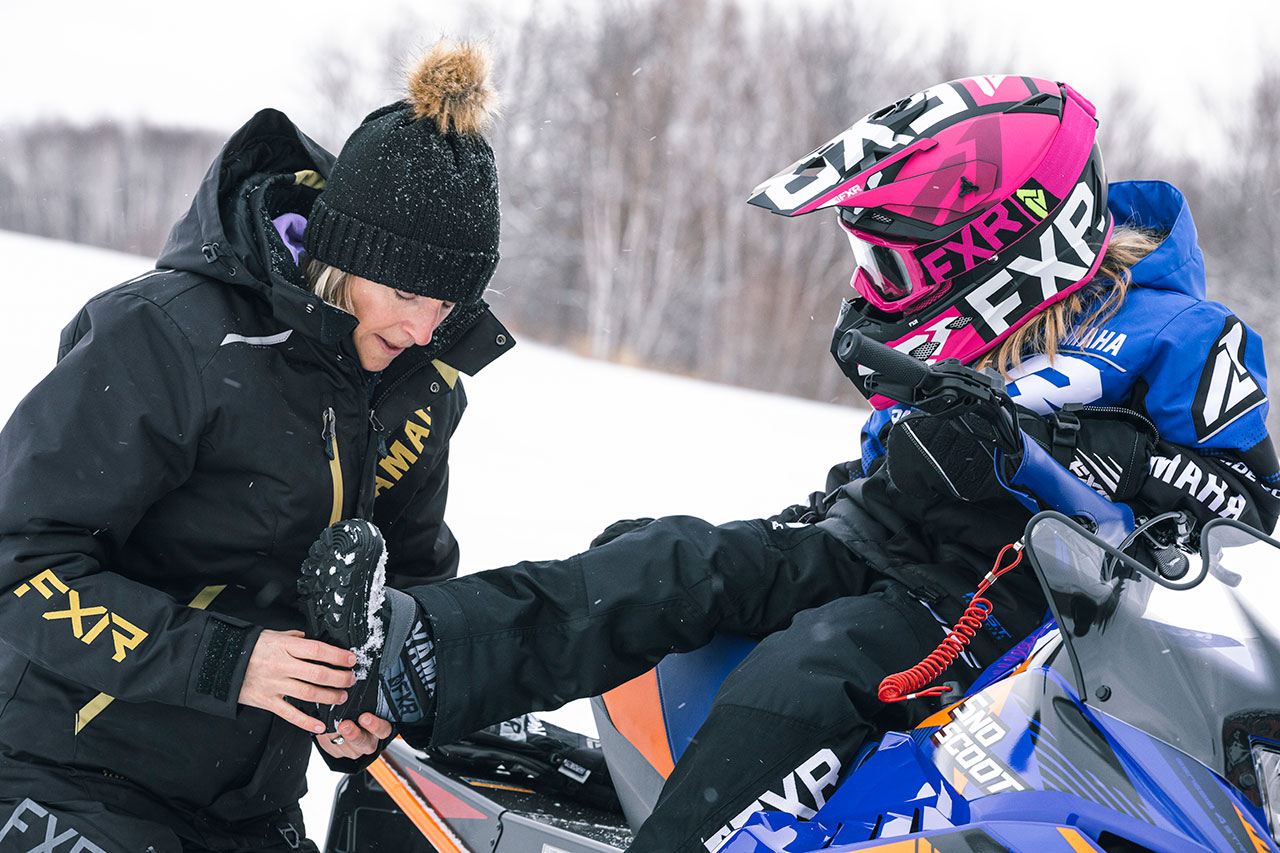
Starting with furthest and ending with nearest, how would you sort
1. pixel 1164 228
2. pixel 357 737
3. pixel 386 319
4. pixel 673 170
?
pixel 673 170, pixel 1164 228, pixel 386 319, pixel 357 737

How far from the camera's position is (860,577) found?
1961 millimetres

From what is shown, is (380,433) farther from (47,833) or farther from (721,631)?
(47,833)

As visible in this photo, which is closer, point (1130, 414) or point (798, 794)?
point (798, 794)

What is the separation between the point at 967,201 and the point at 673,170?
2082 centimetres

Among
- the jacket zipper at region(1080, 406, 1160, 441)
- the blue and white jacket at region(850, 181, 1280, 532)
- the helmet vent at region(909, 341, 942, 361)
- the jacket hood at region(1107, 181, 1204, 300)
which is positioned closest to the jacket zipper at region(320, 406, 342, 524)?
the helmet vent at region(909, 341, 942, 361)

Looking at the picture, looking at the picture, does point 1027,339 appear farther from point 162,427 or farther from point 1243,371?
point 162,427

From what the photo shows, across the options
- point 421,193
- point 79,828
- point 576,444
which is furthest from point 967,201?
point 576,444

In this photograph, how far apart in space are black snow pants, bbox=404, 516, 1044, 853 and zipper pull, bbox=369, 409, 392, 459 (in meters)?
0.32

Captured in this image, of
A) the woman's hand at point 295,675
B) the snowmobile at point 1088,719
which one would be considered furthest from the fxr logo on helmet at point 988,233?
the woman's hand at point 295,675

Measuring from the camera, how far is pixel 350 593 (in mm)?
1587

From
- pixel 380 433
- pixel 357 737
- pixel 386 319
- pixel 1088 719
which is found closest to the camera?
pixel 1088 719

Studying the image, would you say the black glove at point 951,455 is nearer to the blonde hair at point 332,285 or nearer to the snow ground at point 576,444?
the blonde hair at point 332,285

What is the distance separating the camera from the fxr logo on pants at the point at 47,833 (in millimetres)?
1664

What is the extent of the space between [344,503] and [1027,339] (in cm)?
118
